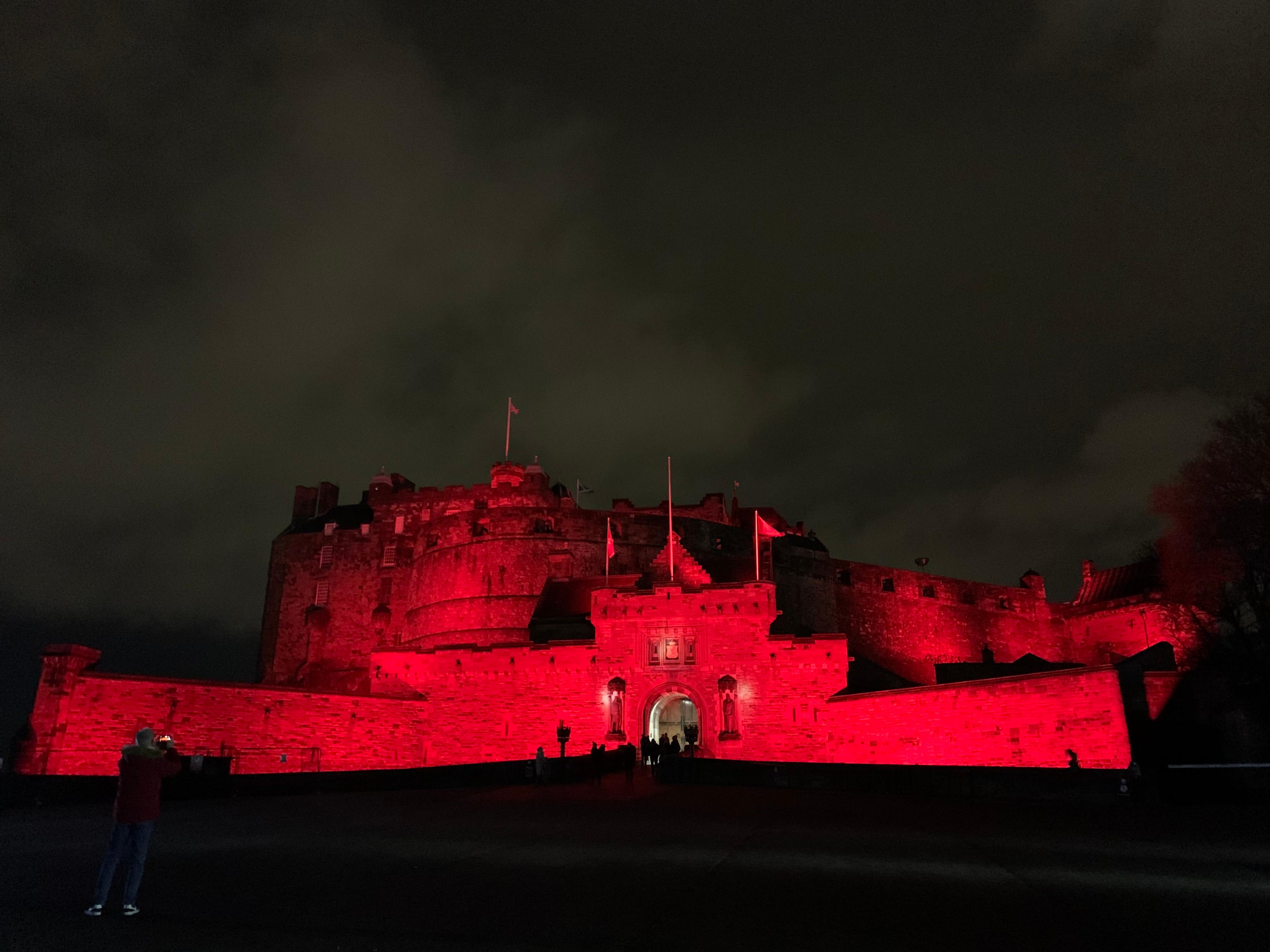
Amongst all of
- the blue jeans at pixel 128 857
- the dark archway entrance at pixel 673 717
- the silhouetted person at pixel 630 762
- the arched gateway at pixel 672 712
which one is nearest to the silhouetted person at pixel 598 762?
the silhouetted person at pixel 630 762

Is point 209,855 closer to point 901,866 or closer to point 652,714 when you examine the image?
point 901,866

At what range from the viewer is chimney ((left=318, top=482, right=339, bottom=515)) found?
5869 cm

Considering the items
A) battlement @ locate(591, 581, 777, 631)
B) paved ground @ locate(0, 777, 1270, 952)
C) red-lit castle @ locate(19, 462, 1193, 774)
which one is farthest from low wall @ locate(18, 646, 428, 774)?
paved ground @ locate(0, 777, 1270, 952)

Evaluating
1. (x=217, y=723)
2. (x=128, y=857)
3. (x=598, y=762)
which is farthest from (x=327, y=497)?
(x=128, y=857)

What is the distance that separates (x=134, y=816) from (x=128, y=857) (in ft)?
0.93

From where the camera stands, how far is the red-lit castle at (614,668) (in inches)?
848

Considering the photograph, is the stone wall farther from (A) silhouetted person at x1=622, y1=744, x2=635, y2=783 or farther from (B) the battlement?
(A) silhouetted person at x1=622, y1=744, x2=635, y2=783

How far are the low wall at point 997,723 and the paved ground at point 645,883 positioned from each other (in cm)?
851

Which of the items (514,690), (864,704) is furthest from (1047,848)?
(514,690)

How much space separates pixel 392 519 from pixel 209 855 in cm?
4725

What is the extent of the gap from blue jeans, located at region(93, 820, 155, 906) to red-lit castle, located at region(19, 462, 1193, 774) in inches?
770

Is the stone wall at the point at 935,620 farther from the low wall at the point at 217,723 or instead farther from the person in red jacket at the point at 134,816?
the person in red jacket at the point at 134,816

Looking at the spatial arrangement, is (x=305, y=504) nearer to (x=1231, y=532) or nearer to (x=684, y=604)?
(x=684, y=604)

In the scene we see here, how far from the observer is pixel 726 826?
9.62 m
